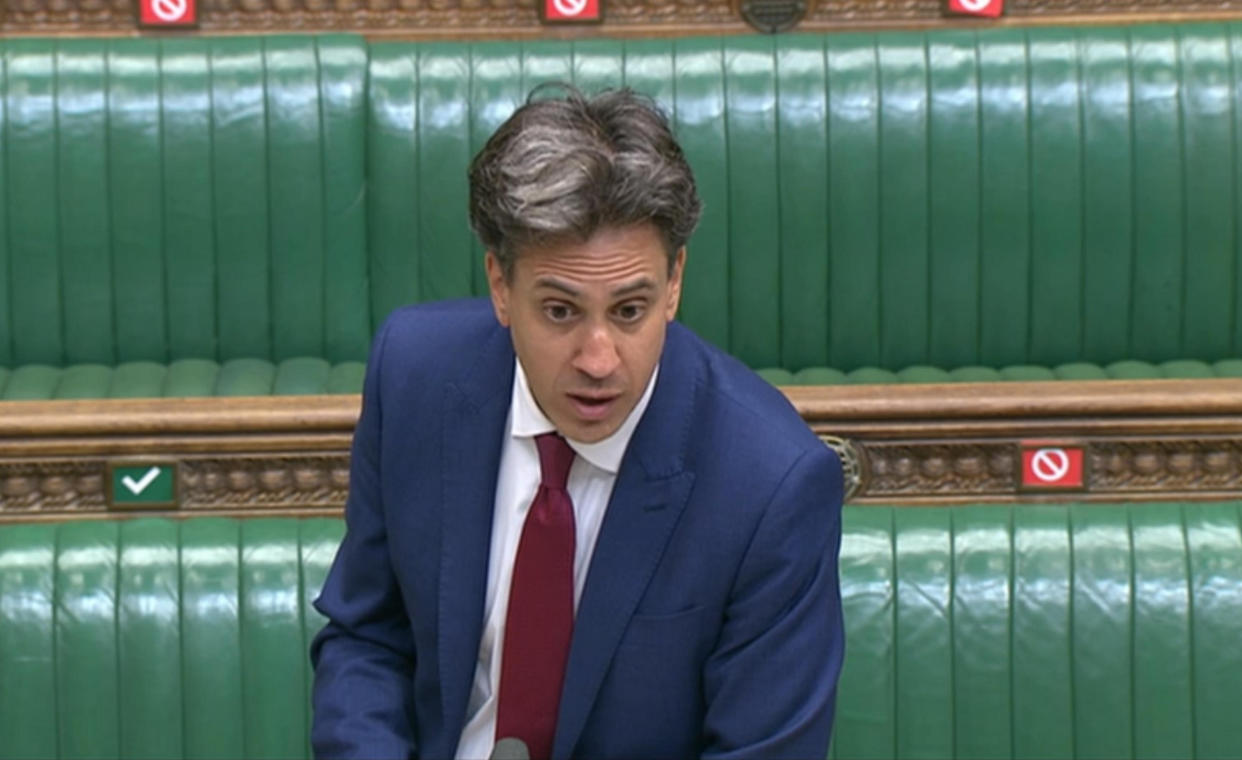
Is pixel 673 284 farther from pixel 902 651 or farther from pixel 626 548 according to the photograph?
pixel 902 651

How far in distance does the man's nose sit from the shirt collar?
0.07m

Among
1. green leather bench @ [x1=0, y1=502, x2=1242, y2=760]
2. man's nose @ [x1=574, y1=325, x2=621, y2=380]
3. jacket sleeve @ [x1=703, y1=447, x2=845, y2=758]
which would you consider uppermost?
man's nose @ [x1=574, y1=325, x2=621, y2=380]

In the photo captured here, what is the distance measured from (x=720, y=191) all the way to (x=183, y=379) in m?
0.66

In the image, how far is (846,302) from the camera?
8.16 feet

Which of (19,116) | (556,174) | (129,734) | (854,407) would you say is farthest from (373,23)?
(556,174)

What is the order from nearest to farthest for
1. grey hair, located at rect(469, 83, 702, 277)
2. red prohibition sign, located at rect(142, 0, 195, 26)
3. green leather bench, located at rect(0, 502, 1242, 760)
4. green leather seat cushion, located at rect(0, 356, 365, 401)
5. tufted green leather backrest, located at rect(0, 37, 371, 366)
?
grey hair, located at rect(469, 83, 702, 277) < green leather bench, located at rect(0, 502, 1242, 760) < green leather seat cushion, located at rect(0, 356, 365, 401) < tufted green leather backrest, located at rect(0, 37, 371, 366) < red prohibition sign, located at rect(142, 0, 195, 26)

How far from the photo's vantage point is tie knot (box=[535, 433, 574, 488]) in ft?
3.83

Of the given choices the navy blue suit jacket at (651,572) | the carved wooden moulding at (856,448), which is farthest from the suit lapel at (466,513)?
the carved wooden moulding at (856,448)

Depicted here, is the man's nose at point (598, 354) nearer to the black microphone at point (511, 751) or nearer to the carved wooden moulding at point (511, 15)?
the black microphone at point (511, 751)

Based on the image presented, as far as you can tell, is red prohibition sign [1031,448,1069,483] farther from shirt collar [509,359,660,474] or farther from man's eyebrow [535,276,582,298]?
man's eyebrow [535,276,582,298]

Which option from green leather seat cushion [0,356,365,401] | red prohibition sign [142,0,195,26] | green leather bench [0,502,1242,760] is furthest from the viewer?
red prohibition sign [142,0,195,26]

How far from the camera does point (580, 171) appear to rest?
3.42ft

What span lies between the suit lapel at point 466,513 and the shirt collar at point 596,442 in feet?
0.05

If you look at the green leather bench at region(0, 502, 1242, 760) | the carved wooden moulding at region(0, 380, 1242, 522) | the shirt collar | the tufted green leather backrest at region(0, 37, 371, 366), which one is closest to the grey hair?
the shirt collar
